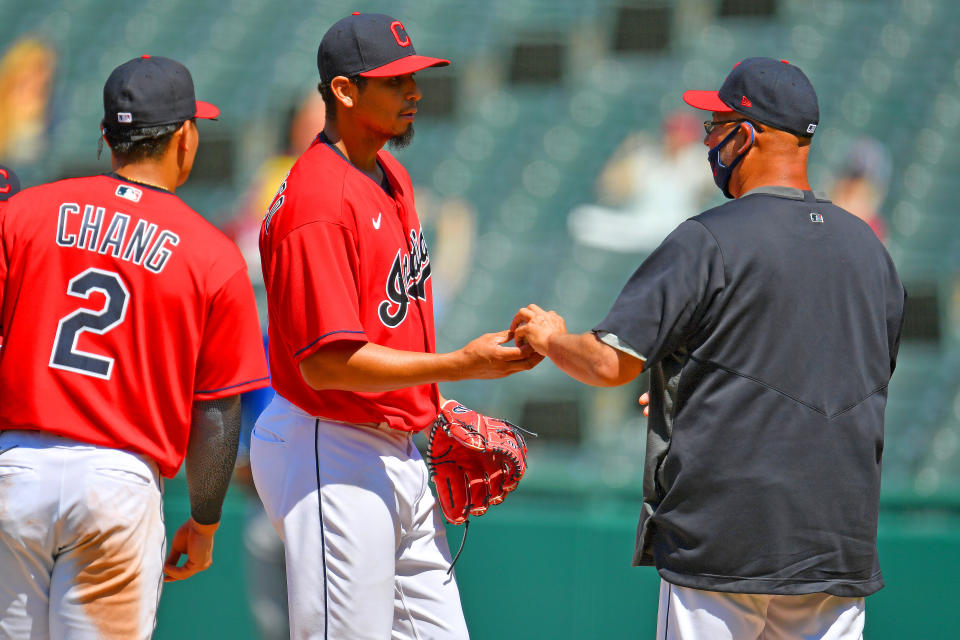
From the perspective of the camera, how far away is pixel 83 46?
10.8 meters

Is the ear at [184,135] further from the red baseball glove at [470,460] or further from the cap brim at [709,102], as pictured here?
the cap brim at [709,102]

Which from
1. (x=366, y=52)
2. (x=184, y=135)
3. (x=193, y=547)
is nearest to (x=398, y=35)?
(x=366, y=52)

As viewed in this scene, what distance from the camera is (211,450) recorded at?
8.93ft

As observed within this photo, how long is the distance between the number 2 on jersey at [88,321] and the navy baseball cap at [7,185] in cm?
77

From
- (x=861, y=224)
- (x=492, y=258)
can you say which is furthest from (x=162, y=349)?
(x=492, y=258)

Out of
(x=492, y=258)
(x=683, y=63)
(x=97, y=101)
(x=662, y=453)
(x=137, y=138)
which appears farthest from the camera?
(x=97, y=101)

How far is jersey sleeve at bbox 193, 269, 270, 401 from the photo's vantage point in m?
2.66

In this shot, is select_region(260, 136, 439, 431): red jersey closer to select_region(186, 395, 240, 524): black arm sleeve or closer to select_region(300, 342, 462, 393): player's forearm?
select_region(300, 342, 462, 393): player's forearm

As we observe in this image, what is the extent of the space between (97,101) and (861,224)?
923 cm

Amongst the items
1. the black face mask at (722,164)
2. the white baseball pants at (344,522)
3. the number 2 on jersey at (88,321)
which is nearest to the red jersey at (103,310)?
the number 2 on jersey at (88,321)

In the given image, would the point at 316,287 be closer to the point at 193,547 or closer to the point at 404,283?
the point at 404,283

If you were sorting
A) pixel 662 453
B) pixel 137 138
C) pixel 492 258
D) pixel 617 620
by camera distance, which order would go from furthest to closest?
pixel 492 258 → pixel 617 620 → pixel 137 138 → pixel 662 453

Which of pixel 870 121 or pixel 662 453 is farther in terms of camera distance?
pixel 870 121

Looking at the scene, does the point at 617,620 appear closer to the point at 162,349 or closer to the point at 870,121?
the point at 162,349
